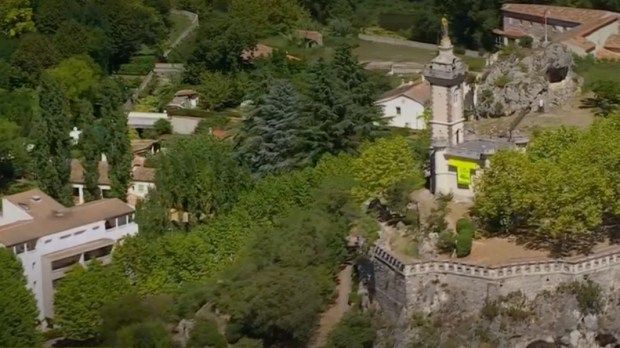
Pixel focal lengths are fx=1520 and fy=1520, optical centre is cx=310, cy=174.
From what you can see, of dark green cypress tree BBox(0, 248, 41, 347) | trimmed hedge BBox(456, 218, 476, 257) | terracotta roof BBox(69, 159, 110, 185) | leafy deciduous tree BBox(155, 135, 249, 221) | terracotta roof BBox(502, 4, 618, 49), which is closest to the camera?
trimmed hedge BBox(456, 218, 476, 257)

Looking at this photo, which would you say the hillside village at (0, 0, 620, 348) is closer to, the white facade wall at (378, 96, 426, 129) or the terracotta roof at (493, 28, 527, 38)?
the white facade wall at (378, 96, 426, 129)

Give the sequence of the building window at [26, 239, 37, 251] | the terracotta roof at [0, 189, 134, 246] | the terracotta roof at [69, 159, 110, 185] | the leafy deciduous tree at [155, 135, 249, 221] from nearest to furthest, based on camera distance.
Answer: the building window at [26, 239, 37, 251] → the terracotta roof at [0, 189, 134, 246] → the leafy deciduous tree at [155, 135, 249, 221] → the terracotta roof at [69, 159, 110, 185]

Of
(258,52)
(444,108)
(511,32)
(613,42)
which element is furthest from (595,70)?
(258,52)

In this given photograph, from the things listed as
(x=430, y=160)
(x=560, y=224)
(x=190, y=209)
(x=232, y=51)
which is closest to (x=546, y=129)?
(x=430, y=160)

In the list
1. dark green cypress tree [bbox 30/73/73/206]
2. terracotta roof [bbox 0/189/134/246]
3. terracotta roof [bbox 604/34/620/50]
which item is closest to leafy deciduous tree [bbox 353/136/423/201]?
terracotta roof [bbox 0/189/134/246]

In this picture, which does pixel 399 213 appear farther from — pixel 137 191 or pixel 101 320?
pixel 137 191

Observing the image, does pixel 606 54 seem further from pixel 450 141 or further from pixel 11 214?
pixel 11 214

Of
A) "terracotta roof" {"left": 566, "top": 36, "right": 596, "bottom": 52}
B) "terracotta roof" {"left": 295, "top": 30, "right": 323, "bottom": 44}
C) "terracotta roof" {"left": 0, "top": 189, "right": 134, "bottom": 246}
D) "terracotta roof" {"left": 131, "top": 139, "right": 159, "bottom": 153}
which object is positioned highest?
"terracotta roof" {"left": 566, "top": 36, "right": 596, "bottom": 52}
